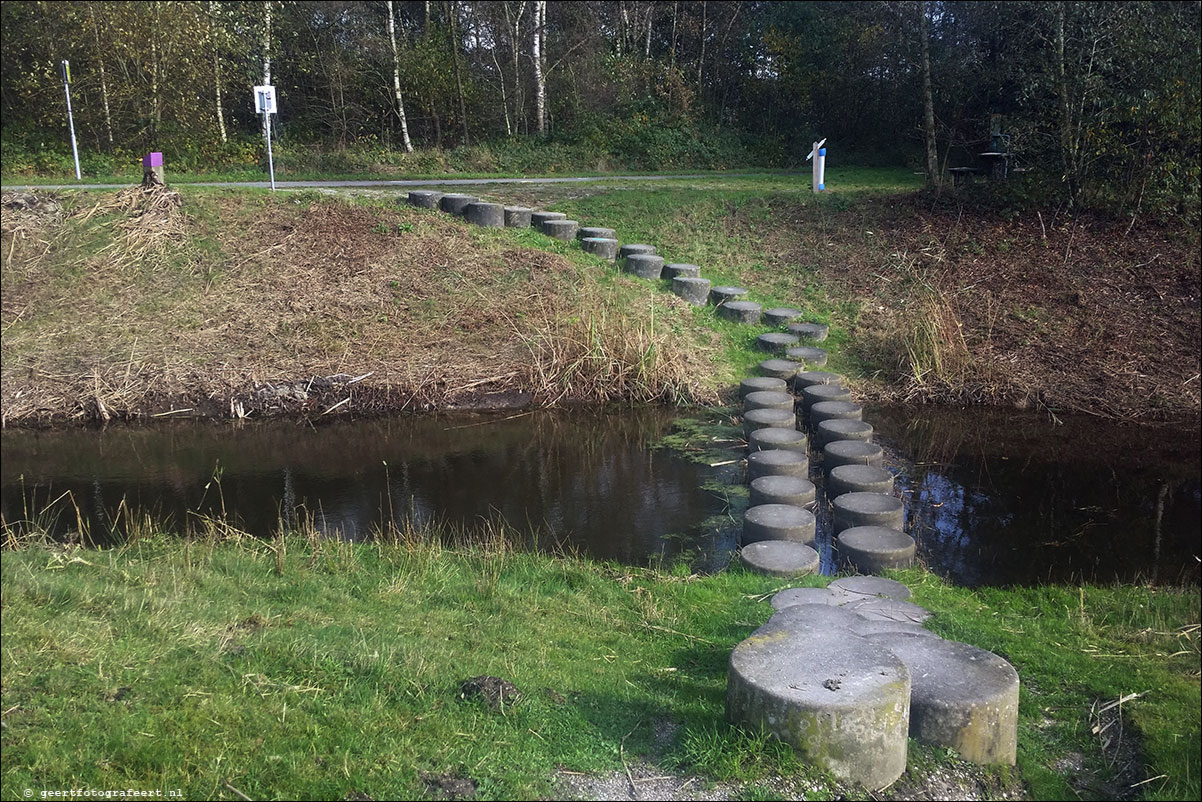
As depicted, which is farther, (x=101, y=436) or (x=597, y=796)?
(x=101, y=436)

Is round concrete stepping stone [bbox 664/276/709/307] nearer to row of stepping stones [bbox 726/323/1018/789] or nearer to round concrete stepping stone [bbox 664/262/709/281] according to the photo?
round concrete stepping stone [bbox 664/262/709/281]

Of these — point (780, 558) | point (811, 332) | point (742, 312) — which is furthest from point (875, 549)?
point (742, 312)

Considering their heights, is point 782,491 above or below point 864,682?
below

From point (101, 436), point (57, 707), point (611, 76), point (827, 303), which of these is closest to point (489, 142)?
point (611, 76)

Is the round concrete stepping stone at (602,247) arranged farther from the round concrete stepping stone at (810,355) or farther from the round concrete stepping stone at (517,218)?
the round concrete stepping stone at (810,355)

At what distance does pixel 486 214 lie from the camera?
1479 cm

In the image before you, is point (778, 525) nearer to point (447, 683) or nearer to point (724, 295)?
point (447, 683)

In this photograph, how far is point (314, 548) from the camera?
6.94 m

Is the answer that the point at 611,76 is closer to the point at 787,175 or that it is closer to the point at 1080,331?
the point at 787,175

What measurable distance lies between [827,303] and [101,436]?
9078 mm

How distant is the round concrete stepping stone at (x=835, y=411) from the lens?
10.0 metres

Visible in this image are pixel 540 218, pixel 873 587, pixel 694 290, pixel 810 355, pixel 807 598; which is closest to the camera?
pixel 807 598

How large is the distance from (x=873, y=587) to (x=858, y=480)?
1.97m

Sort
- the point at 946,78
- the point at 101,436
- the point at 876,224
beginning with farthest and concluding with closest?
1. the point at 946,78
2. the point at 876,224
3. the point at 101,436
